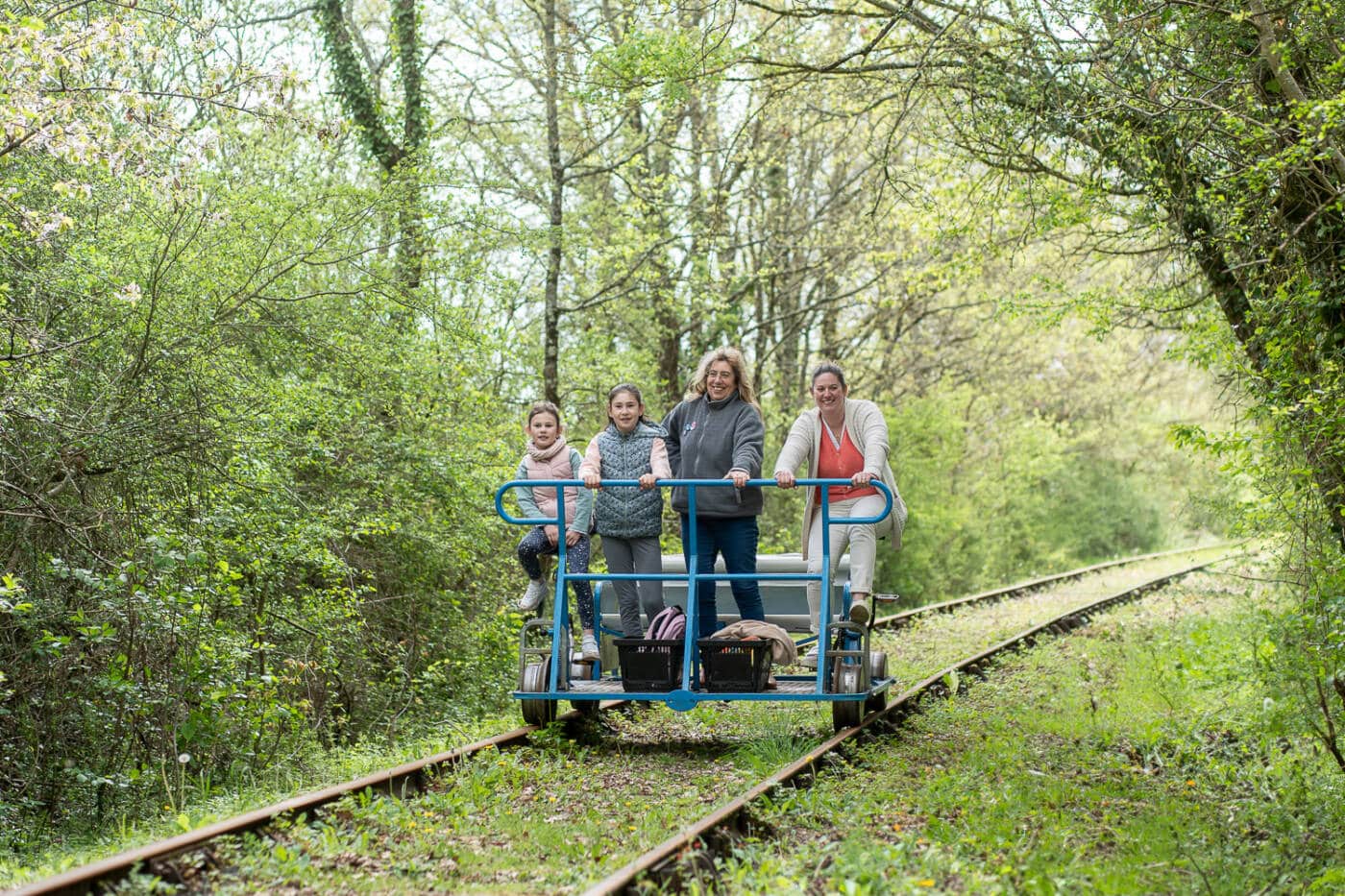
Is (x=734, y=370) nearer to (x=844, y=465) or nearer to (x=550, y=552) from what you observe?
(x=844, y=465)

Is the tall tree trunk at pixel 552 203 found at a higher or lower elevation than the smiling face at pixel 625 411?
higher

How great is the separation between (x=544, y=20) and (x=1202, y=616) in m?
11.8

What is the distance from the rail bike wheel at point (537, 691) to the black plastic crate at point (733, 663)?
1042mm

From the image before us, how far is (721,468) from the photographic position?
837cm

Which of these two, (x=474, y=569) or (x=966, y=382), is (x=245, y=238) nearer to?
(x=474, y=569)

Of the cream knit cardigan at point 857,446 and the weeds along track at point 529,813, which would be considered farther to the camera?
the cream knit cardigan at point 857,446

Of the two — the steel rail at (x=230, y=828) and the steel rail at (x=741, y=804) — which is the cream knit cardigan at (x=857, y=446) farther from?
the steel rail at (x=230, y=828)

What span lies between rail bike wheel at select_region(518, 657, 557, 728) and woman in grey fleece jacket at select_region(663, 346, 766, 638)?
1.04 metres

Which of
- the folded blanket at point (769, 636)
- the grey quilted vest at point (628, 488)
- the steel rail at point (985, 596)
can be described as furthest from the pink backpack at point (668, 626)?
the steel rail at point (985, 596)

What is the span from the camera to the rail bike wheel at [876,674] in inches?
336

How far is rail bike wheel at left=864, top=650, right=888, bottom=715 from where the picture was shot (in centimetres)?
853

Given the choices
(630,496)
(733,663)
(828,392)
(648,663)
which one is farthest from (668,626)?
(828,392)

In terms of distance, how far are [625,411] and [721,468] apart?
72 cm

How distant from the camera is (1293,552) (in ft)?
37.3
